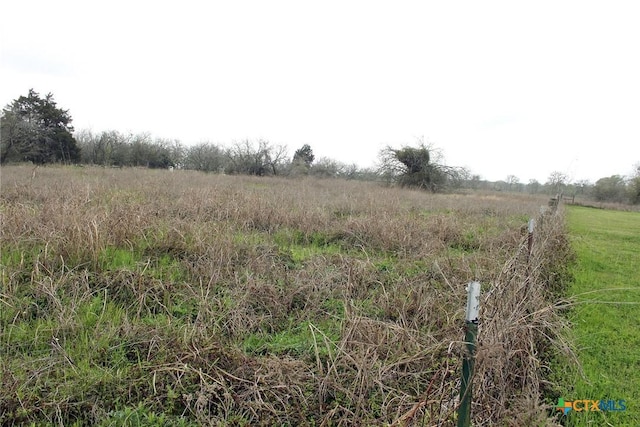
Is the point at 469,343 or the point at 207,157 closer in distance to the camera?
the point at 469,343

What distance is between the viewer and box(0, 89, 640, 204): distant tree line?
2462 centimetres

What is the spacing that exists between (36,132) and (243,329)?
2954cm

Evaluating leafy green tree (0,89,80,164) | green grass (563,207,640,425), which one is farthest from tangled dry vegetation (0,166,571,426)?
leafy green tree (0,89,80,164)

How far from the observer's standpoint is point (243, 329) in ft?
9.59

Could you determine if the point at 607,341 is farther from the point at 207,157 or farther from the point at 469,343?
the point at 207,157

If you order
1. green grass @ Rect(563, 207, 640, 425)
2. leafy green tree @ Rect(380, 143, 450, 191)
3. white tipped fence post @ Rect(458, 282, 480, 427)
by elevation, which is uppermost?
leafy green tree @ Rect(380, 143, 450, 191)

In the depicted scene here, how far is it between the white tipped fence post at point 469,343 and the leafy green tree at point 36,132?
22.6 m

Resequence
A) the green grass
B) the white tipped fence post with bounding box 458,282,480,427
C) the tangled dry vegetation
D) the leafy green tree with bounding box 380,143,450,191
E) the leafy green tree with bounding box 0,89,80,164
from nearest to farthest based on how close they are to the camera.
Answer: the white tipped fence post with bounding box 458,282,480,427 → the tangled dry vegetation → the green grass → the leafy green tree with bounding box 0,89,80,164 → the leafy green tree with bounding box 380,143,450,191

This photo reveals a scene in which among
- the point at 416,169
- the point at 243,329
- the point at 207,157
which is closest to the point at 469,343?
the point at 243,329

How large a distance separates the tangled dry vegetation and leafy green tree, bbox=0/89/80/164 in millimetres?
18614

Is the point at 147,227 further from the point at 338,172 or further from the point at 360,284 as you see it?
the point at 338,172

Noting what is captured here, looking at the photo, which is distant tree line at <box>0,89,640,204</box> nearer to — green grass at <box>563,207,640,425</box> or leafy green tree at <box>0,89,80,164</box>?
leafy green tree at <box>0,89,80,164</box>

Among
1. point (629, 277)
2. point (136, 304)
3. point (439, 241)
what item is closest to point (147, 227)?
point (136, 304)

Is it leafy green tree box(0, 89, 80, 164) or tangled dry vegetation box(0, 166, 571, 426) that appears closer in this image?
tangled dry vegetation box(0, 166, 571, 426)
